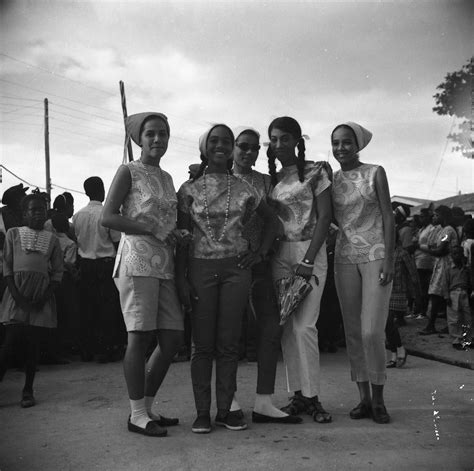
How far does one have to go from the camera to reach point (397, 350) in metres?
5.46

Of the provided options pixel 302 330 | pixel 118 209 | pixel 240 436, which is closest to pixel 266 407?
pixel 240 436

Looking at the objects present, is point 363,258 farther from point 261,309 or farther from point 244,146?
point 244,146

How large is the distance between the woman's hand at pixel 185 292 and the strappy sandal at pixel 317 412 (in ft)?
3.26

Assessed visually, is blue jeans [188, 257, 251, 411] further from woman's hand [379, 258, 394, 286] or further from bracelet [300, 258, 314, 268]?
woman's hand [379, 258, 394, 286]

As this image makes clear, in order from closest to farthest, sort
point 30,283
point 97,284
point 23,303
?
point 23,303 → point 30,283 → point 97,284

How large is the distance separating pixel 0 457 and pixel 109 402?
1.20m

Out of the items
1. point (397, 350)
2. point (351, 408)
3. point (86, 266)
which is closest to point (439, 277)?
point (397, 350)

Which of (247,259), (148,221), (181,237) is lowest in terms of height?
(247,259)

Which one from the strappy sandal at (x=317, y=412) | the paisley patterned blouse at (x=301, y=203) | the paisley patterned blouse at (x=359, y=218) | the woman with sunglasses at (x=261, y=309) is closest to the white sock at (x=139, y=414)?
the woman with sunglasses at (x=261, y=309)

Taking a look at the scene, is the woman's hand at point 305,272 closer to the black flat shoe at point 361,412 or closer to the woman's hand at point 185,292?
the woman's hand at point 185,292

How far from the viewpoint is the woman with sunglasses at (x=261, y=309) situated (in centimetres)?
354

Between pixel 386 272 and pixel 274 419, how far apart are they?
3.79ft

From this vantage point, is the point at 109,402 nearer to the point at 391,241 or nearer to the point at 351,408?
the point at 351,408

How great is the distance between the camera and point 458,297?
684cm
